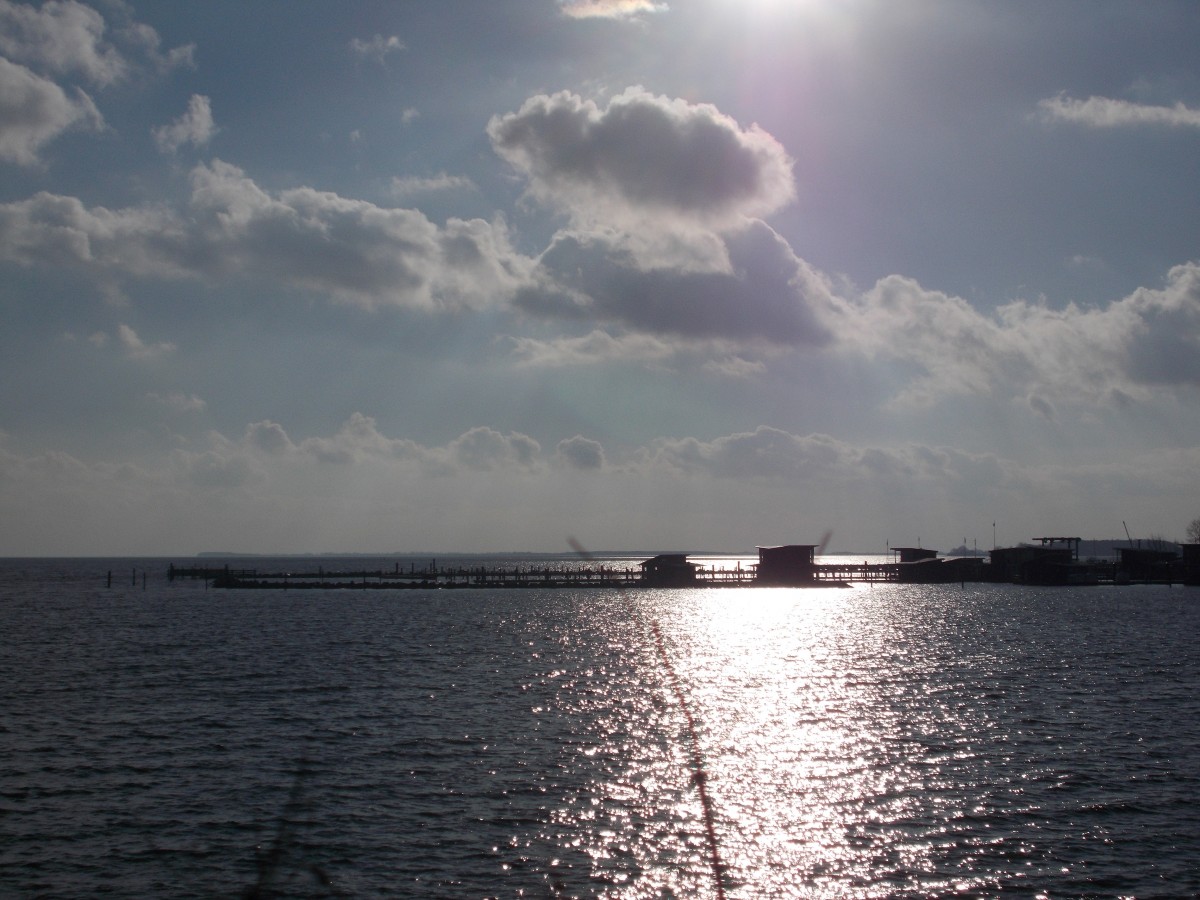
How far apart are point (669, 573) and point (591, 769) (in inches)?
4256

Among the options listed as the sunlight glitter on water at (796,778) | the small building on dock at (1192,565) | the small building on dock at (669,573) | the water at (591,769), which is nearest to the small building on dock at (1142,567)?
the small building on dock at (1192,565)

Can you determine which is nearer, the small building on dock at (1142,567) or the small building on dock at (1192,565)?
the small building on dock at (1192,565)

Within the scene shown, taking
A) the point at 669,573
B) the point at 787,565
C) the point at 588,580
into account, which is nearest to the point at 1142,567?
the point at 787,565

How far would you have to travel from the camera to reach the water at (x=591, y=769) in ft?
73.1

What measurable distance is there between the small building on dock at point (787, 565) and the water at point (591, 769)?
2593 inches

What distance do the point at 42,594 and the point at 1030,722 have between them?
5416 inches

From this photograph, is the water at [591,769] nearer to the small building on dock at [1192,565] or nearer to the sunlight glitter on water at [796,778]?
the sunlight glitter on water at [796,778]

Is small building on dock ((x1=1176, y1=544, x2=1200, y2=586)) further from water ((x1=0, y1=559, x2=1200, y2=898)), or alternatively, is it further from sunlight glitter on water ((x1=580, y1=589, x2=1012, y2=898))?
sunlight glitter on water ((x1=580, y1=589, x2=1012, y2=898))

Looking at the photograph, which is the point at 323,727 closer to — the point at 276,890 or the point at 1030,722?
the point at 276,890

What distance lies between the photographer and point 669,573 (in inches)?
5448

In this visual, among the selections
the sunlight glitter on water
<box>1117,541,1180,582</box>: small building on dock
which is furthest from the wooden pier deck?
the sunlight glitter on water

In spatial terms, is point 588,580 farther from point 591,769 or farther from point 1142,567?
point 591,769

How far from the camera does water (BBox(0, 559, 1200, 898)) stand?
2228 cm

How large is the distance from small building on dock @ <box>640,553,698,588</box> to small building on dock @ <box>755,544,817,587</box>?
9.68 metres
